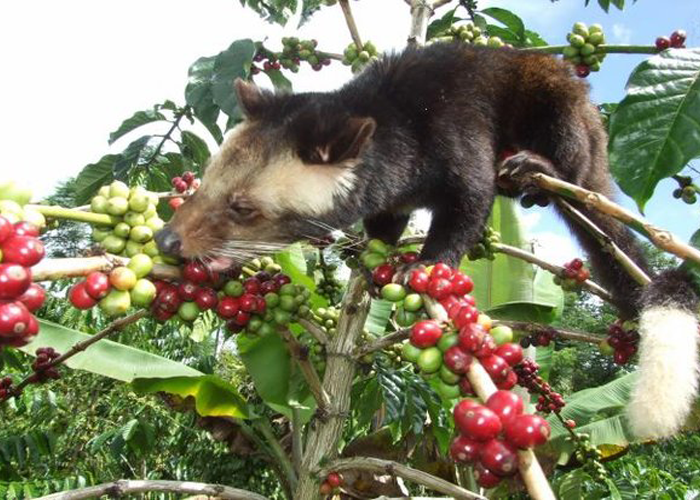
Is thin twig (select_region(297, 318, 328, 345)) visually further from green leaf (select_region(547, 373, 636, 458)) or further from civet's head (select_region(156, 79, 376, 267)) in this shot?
green leaf (select_region(547, 373, 636, 458))

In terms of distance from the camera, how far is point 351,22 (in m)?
3.22

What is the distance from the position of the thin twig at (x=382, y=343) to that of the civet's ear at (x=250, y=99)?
1050mm

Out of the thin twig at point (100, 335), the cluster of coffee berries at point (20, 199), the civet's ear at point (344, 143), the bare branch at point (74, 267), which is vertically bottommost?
the thin twig at point (100, 335)

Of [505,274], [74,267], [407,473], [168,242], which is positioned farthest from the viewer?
[505,274]

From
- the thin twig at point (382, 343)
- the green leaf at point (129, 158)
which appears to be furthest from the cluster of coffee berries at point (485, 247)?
the green leaf at point (129, 158)

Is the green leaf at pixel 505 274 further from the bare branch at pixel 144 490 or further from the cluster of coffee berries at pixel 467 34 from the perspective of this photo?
the bare branch at pixel 144 490

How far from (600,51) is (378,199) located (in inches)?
60.4

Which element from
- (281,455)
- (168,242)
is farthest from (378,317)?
(168,242)

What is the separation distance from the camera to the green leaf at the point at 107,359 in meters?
3.49

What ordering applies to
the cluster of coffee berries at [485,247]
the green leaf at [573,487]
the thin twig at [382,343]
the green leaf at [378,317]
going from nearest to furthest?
the thin twig at [382,343] < the cluster of coffee berries at [485,247] < the green leaf at [378,317] < the green leaf at [573,487]

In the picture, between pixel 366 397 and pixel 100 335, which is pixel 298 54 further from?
pixel 366 397

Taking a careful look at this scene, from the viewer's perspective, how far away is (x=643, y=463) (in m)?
8.91

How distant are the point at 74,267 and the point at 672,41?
8.92 feet

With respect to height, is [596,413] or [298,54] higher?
[298,54]
